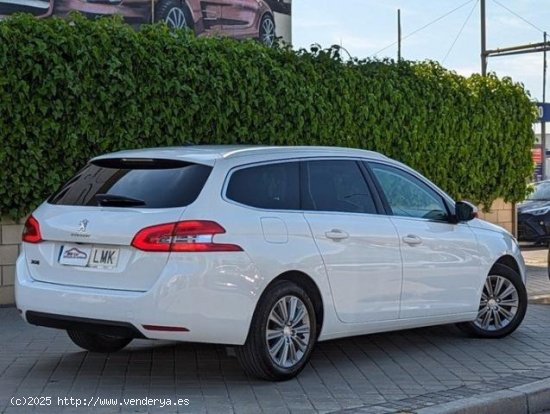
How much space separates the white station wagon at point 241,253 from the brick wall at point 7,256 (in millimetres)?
2773

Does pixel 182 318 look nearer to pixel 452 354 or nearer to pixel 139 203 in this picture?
pixel 139 203

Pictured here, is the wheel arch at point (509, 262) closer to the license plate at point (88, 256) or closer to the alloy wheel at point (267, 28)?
the license plate at point (88, 256)

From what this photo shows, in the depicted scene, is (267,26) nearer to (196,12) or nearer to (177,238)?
(196,12)

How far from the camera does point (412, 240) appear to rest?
7.68m

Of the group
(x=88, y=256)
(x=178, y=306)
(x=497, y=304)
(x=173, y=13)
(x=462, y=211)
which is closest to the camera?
(x=178, y=306)

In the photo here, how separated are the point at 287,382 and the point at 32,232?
2.11 meters

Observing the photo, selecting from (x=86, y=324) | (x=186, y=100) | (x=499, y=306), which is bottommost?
(x=499, y=306)

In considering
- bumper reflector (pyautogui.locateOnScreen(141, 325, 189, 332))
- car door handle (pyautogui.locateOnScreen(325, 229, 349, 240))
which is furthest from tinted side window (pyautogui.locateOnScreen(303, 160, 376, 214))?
bumper reflector (pyautogui.locateOnScreen(141, 325, 189, 332))

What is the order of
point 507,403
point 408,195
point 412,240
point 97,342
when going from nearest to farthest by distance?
point 507,403 → point 97,342 → point 412,240 → point 408,195

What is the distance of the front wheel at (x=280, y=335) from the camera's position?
6418 mm

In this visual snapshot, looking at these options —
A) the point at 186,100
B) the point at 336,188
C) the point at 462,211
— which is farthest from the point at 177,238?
the point at 186,100

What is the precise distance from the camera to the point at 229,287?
244 inches

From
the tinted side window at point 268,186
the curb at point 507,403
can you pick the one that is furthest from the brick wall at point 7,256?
the curb at point 507,403

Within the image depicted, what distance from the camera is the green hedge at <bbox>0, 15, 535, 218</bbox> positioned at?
9.74m
